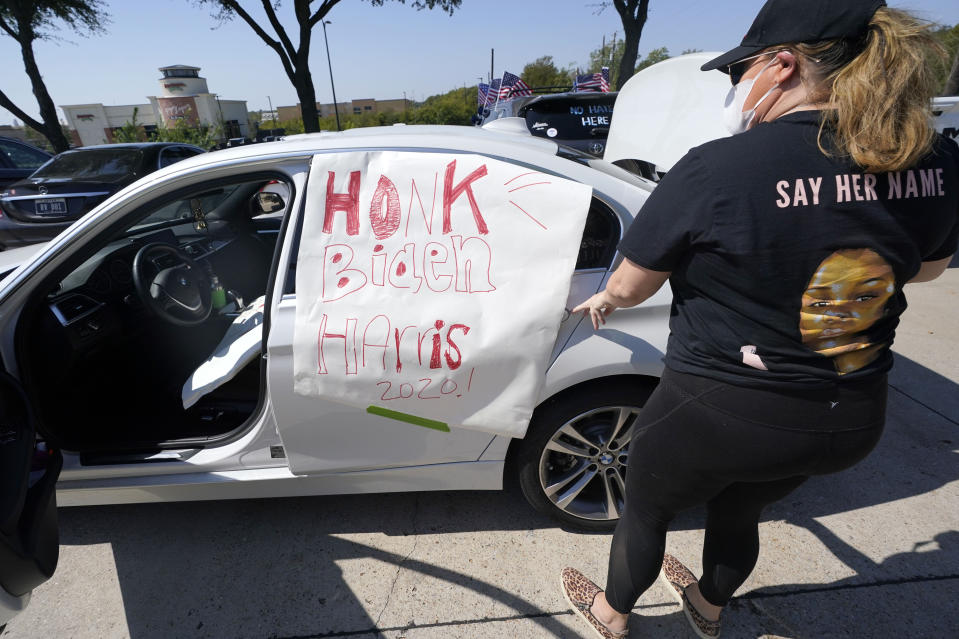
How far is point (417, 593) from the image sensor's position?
6.55 ft

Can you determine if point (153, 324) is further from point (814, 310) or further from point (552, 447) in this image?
point (814, 310)

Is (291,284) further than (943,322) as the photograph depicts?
No

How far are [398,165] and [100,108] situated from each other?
252ft

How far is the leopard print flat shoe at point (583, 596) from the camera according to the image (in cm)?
175

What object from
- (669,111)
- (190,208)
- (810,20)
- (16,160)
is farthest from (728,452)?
(16,160)

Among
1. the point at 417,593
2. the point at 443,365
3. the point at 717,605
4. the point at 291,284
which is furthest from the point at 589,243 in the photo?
the point at 417,593

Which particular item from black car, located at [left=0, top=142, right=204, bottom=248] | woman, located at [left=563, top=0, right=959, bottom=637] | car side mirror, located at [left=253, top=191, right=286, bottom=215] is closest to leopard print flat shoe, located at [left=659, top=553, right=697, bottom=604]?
woman, located at [left=563, top=0, right=959, bottom=637]

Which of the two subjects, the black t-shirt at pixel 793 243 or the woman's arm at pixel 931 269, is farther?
the woman's arm at pixel 931 269

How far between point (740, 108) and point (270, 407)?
1.79 m

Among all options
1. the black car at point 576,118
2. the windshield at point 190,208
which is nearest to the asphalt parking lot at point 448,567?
the windshield at point 190,208

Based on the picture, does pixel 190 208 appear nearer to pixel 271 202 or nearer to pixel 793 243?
pixel 271 202

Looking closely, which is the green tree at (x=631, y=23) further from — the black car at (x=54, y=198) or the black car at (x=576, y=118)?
the black car at (x=54, y=198)

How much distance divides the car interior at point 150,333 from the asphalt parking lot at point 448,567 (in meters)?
0.49

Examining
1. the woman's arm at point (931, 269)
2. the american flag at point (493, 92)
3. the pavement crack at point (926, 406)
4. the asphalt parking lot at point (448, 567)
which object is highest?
the american flag at point (493, 92)
